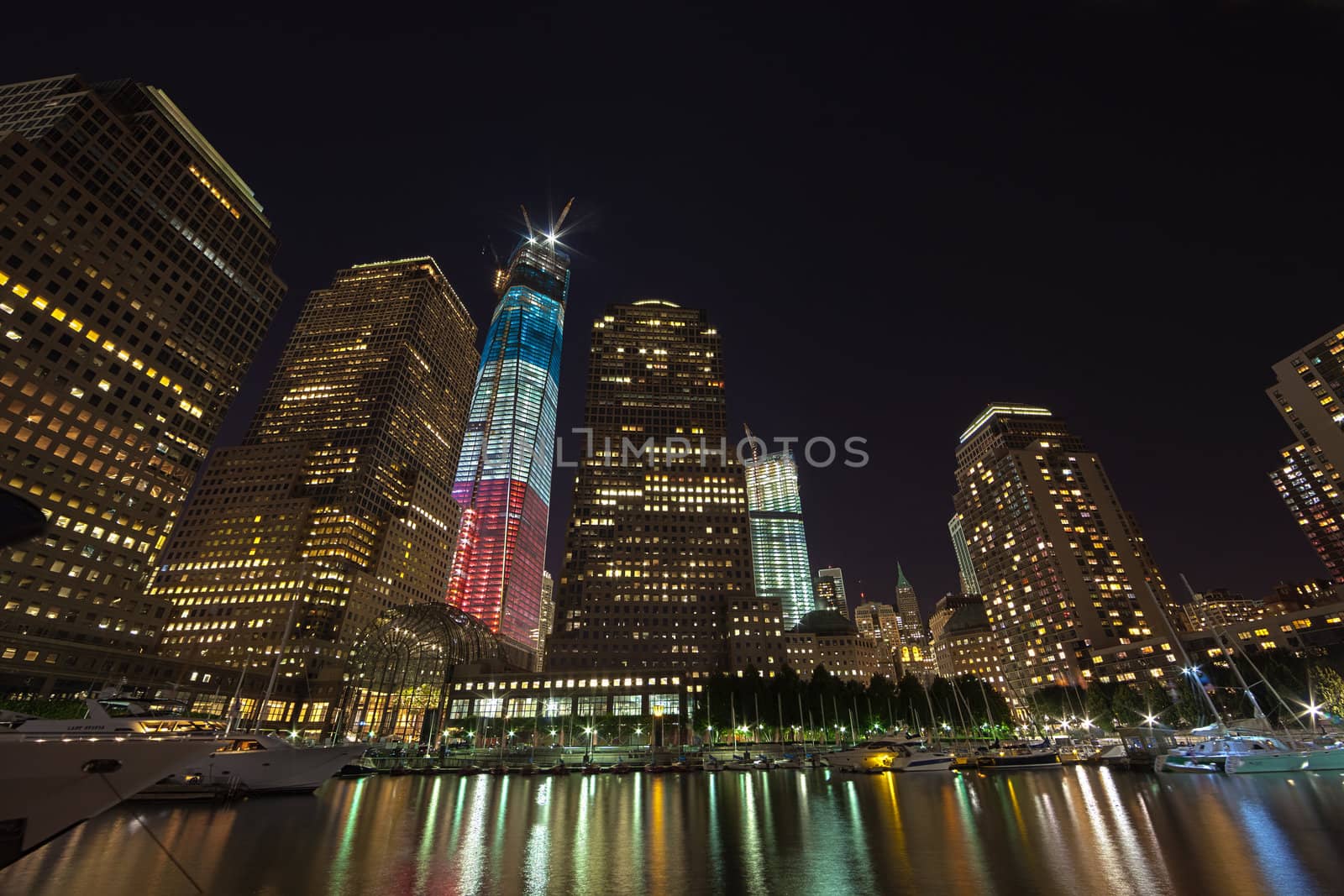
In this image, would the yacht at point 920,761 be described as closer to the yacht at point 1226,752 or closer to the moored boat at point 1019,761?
A: the moored boat at point 1019,761

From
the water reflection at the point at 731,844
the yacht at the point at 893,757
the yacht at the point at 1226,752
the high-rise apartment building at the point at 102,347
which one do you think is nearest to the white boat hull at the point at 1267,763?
the yacht at the point at 1226,752

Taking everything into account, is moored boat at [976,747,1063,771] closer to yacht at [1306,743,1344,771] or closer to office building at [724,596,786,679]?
yacht at [1306,743,1344,771]

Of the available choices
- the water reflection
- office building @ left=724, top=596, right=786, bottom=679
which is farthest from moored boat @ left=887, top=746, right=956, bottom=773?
office building @ left=724, top=596, right=786, bottom=679

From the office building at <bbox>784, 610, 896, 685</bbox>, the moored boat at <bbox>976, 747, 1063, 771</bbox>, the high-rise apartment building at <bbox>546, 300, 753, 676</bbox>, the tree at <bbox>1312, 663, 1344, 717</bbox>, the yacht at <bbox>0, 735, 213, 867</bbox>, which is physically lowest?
the moored boat at <bbox>976, 747, 1063, 771</bbox>

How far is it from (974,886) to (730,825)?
55.6 feet

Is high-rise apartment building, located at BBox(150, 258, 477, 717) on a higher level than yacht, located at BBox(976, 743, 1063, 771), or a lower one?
higher

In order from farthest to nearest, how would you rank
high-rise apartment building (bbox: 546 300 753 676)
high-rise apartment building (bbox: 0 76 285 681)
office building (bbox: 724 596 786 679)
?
high-rise apartment building (bbox: 546 300 753 676)
office building (bbox: 724 596 786 679)
high-rise apartment building (bbox: 0 76 285 681)

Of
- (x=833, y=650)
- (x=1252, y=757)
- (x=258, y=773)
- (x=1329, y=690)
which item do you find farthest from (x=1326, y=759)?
(x=833, y=650)

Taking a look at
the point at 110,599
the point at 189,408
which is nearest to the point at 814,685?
the point at 110,599

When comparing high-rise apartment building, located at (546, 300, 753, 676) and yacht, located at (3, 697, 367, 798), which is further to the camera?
high-rise apartment building, located at (546, 300, 753, 676)

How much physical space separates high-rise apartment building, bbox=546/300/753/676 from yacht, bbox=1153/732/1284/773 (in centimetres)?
9660

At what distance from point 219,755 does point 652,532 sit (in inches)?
4835

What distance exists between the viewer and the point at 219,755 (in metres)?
45.2

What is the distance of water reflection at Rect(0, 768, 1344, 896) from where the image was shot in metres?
20.2
